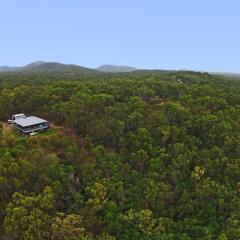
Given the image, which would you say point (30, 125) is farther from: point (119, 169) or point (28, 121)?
point (119, 169)

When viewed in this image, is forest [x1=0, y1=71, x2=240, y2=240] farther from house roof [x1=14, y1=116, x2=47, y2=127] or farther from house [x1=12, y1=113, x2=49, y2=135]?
house roof [x1=14, y1=116, x2=47, y2=127]

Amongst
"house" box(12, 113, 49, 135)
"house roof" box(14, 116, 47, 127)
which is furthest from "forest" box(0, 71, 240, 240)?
"house roof" box(14, 116, 47, 127)

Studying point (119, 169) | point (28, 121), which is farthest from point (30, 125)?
point (119, 169)

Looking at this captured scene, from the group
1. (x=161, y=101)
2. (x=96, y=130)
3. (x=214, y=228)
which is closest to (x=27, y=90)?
(x=96, y=130)

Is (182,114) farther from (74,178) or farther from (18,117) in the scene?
(18,117)

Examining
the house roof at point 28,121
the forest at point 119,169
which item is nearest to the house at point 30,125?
the house roof at point 28,121

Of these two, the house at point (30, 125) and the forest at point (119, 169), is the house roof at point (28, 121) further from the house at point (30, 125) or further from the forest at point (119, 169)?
the forest at point (119, 169)
